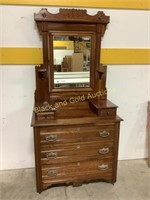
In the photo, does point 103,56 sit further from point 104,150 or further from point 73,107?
point 104,150

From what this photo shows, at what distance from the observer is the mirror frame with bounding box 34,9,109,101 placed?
1916 mm

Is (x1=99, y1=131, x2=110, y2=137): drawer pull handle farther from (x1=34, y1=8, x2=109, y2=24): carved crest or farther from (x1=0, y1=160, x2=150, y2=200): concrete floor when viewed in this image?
(x1=34, y1=8, x2=109, y2=24): carved crest

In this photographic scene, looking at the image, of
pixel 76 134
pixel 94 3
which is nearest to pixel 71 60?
pixel 94 3

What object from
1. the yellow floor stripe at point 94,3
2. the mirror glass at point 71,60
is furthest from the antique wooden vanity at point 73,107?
the yellow floor stripe at point 94,3

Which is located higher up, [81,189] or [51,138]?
[51,138]

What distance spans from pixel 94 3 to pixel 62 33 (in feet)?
1.45

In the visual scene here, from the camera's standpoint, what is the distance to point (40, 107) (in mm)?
1819

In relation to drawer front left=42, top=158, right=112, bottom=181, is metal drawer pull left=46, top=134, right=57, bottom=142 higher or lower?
higher

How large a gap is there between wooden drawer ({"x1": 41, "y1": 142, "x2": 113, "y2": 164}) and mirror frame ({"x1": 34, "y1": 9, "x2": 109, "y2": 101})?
0.51 m

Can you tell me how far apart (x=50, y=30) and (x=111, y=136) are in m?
1.15

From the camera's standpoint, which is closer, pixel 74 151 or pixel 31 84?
pixel 74 151

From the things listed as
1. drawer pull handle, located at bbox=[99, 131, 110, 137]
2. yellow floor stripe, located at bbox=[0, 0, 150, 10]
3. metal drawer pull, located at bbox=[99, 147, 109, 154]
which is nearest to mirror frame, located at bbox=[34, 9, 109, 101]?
yellow floor stripe, located at bbox=[0, 0, 150, 10]

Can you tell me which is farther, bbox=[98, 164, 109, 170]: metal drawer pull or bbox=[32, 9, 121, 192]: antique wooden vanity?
bbox=[98, 164, 109, 170]: metal drawer pull

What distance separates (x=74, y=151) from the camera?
1873 millimetres
